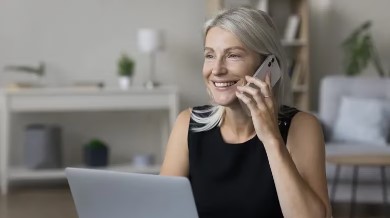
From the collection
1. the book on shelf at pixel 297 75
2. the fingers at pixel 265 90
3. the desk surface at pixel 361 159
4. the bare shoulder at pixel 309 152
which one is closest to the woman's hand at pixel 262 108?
the fingers at pixel 265 90

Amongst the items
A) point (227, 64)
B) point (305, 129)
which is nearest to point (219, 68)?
point (227, 64)

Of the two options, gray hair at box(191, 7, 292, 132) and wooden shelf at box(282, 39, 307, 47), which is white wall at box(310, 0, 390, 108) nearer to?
wooden shelf at box(282, 39, 307, 47)

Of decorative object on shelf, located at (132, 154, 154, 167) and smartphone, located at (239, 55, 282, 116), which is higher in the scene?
smartphone, located at (239, 55, 282, 116)

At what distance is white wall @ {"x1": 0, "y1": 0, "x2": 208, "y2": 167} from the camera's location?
4832 millimetres

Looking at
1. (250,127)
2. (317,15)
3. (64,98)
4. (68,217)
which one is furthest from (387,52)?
(250,127)

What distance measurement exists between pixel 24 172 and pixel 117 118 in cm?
88

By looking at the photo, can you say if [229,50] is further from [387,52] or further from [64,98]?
[387,52]

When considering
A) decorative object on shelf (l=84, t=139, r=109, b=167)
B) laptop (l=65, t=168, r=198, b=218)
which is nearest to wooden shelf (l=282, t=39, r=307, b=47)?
decorative object on shelf (l=84, t=139, r=109, b=167)

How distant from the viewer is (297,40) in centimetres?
498

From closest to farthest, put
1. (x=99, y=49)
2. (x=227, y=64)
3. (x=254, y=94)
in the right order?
(x=254, y=94) → (x=227, y=64) → (x=99, y=49)

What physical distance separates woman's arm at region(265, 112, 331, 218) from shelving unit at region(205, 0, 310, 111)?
3466 mm

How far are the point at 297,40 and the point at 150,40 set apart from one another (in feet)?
3.89

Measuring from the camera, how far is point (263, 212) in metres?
1.36

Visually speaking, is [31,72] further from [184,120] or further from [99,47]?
[184,120]
